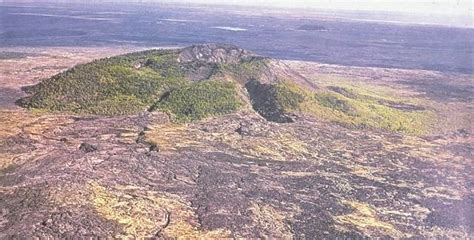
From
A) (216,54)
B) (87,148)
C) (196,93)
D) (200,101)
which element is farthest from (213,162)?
(216,54)

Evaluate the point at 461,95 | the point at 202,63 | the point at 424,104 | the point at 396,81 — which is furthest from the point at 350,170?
the point at 396,81

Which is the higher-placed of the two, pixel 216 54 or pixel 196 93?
pixel 216 54

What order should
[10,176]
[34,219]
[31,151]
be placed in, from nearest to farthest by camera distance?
[34,219] → [10,176] → [31,151]

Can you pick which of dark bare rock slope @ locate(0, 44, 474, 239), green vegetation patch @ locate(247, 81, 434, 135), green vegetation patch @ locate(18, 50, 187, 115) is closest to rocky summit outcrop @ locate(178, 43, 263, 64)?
dark bare rock slope @ locate(0, 44, 474, 239)

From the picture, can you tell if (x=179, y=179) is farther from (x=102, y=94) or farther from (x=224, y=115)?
(x=102, y=94)

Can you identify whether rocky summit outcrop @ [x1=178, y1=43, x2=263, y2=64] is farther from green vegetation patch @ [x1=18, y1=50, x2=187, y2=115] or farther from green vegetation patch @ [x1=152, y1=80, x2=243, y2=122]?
green vegetation patch @ [x1=152, y1=80, x2=243, y2=122]

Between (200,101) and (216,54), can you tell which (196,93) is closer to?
(200,101)

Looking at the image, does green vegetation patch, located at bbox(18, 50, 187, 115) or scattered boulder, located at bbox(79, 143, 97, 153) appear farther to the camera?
green vegetation patch, located at bbox(18, 50, 187, 115)
